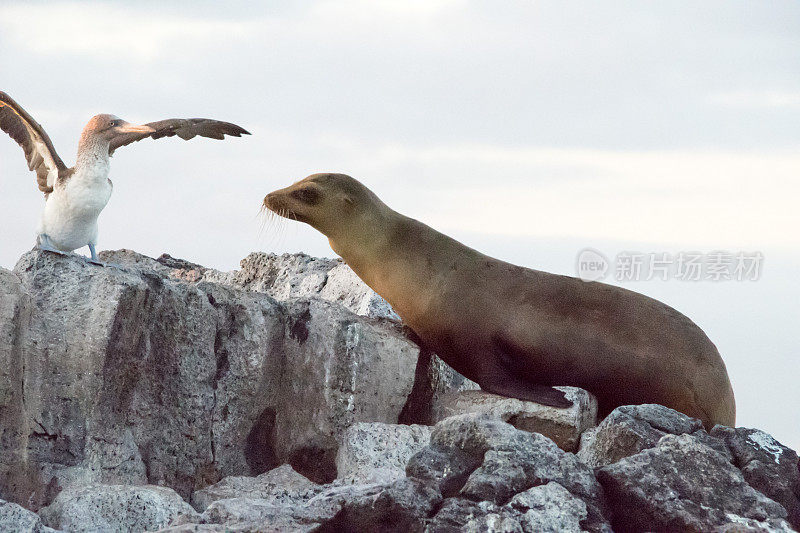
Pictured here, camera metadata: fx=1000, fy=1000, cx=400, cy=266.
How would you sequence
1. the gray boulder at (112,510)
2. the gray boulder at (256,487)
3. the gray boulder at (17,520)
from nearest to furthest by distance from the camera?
1. the gray boulder at (17,520)
2. the gray boulder at (112,510)
3. the gray boulder at (256,487)

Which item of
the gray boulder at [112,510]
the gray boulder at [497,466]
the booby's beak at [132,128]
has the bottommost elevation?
the gray boulder at [112,510]

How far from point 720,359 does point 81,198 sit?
4.67m

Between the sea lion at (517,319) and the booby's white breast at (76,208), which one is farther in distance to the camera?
the sea lion at (517,319)

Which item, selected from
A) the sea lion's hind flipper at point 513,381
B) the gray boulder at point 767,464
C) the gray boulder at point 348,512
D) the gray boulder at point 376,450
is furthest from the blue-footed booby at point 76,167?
the gray boulder at point 767,464

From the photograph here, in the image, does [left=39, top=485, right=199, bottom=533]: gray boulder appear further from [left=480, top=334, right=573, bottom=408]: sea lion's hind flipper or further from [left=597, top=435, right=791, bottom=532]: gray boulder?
[left=480, top=334, right=573, bottom=408]: sea lion's hind flipper

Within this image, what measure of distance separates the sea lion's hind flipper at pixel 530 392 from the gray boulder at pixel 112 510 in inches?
101

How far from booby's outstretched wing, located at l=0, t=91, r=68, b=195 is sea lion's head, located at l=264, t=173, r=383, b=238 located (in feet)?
5.39

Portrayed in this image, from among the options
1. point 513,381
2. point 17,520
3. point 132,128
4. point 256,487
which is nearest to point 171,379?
point 256,487

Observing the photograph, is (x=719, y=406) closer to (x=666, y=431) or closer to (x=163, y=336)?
(x=666, y=431)

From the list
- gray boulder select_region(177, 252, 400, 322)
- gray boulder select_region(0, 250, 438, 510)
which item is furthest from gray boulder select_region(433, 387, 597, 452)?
gray boulder select_region(177, 252, 400, 322)

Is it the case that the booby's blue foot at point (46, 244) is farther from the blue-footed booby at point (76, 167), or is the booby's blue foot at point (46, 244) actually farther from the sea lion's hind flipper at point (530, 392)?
the sea lion's hind flipper at point (530, 392)

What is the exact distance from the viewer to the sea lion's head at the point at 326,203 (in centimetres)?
745

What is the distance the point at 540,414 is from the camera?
6758mm

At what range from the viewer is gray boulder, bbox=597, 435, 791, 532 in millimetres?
4074
